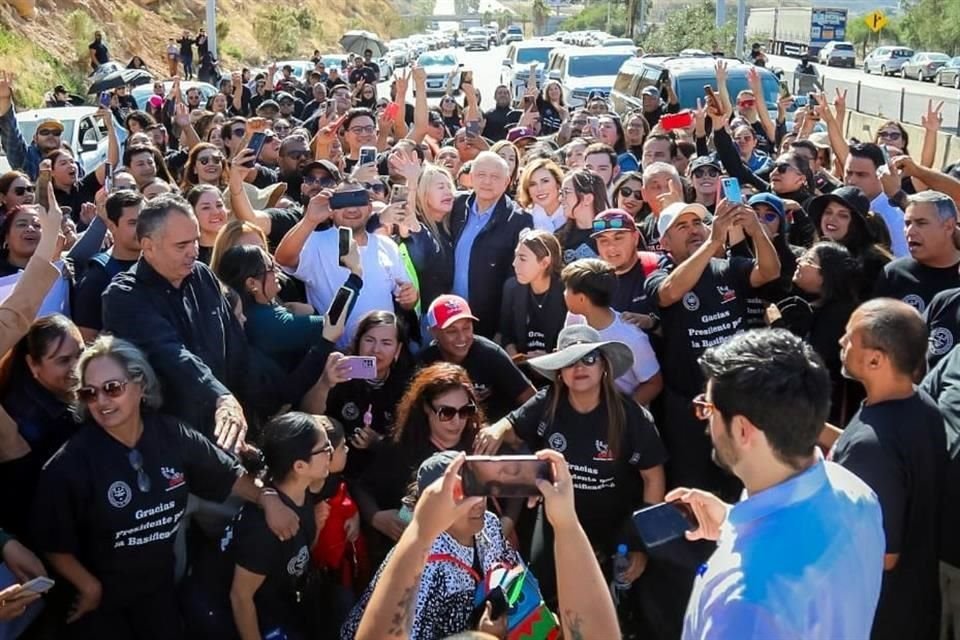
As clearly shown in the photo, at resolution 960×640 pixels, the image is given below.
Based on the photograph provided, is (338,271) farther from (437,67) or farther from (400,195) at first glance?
(437,67)

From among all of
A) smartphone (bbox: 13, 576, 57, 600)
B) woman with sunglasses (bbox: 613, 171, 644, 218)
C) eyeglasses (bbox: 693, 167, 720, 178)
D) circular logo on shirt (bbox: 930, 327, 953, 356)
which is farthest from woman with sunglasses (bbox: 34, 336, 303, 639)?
eyeglasses (bbox: 693, 167, 720, 178)

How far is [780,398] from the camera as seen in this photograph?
2.55 meters

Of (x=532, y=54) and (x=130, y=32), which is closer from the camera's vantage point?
(x=532, y=54)

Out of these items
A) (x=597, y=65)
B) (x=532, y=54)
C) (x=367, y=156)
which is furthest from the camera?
→ (x=532, y=54)

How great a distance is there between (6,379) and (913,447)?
12.0 ft

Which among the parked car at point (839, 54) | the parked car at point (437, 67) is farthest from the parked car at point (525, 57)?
the parked car at point (839, 54)

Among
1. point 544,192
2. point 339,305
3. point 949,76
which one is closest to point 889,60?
point 949,76

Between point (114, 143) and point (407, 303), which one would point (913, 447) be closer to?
point (407, 303)

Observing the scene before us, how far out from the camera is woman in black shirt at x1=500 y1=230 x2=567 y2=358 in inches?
225

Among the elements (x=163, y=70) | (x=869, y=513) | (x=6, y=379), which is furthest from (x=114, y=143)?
(x=163, y=70)

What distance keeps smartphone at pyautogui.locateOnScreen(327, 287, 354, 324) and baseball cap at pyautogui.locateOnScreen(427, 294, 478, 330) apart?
469 mm

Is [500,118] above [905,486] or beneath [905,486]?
beneath

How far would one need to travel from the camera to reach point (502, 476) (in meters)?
2.66

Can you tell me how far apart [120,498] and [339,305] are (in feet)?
5.29
